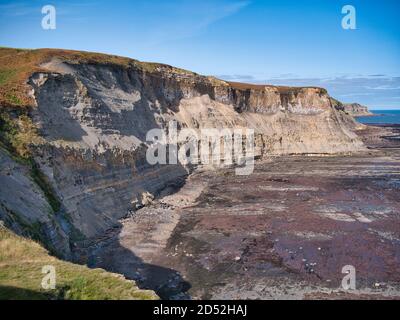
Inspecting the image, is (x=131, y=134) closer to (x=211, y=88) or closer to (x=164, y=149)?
(x=164, y=149)

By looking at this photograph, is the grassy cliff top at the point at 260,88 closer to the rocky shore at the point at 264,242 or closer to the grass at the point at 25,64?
the grass at the point at 25,64

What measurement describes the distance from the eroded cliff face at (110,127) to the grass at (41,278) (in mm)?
5050

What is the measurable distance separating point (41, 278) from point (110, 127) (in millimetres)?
23697

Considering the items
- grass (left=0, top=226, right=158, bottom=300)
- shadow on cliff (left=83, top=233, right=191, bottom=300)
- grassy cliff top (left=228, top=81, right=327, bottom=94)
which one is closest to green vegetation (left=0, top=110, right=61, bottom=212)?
shadow on cliff (left=83, top=233, right=191, bottom=300)

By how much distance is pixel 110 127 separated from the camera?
35062 mm

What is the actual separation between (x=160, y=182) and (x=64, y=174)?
14.2 m

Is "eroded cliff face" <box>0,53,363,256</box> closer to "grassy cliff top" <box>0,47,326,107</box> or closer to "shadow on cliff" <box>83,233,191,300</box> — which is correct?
"grassy cliff top" <box>0,47,326,107</box>

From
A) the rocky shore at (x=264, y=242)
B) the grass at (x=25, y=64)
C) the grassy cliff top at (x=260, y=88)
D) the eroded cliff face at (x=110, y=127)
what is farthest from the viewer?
the grassy cliff top at (x=260, y=88)

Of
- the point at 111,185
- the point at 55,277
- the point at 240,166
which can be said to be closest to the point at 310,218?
the point at 111,185

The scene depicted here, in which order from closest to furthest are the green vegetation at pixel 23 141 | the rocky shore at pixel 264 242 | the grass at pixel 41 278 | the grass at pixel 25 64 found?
1. the grass at pixel 41 278
2. the rocky shore at pixel 264 242
3. the green vegetation at pixel 23 141
4. the grass at pixel 25 64

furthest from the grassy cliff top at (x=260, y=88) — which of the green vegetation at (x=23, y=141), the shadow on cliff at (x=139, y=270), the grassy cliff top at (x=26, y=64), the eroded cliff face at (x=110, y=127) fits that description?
the shadow on cliff at (x=139, y=270)

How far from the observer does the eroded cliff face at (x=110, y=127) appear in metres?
25.7

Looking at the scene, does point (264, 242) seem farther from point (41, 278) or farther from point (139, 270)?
point (41, 278)

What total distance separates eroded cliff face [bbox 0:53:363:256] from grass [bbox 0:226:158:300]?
505cm
